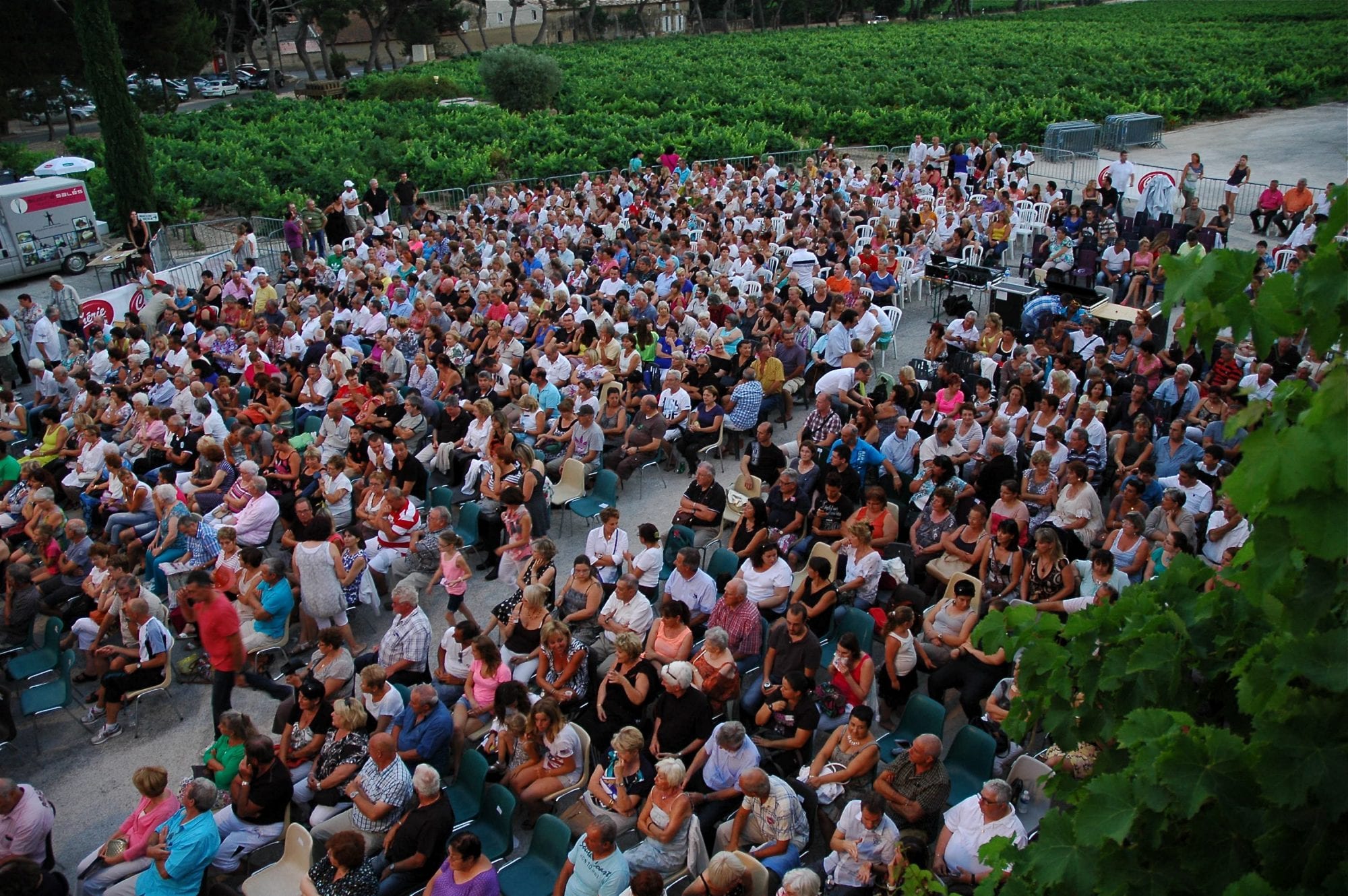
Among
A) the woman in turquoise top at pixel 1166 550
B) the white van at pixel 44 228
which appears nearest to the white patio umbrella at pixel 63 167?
the white van at pixel 44 228

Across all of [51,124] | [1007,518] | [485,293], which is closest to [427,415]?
[485,293]

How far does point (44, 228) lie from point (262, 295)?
337 inches

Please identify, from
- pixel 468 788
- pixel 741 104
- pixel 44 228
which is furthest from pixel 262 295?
pixel 741 104

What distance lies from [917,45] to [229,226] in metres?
43.2

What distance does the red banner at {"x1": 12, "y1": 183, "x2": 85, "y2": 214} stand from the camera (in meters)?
20.9

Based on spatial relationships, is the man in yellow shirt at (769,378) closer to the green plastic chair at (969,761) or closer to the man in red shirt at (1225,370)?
the man in red shirt at (1225,370)

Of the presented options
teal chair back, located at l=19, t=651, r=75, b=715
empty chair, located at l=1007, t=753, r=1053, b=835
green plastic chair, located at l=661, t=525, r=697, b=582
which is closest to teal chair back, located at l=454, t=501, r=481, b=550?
green plastic chair, located at l=661, t=525, r=697, b=582

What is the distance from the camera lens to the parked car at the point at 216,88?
185 ft

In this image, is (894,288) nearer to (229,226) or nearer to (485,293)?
(485,293)

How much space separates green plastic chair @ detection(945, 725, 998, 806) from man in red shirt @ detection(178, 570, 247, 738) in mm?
5124

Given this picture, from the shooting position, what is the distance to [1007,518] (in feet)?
27.2

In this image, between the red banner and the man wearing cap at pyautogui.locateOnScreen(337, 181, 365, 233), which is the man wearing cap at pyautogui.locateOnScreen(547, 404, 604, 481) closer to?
the man wearing cap at pyautogui.locateOnScreen(337, 181, 365, 233)

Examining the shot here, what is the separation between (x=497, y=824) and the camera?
618 centimetres

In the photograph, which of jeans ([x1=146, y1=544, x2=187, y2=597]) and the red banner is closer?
jeans ([x1=146, y1=544, x2=187, y2=597])
